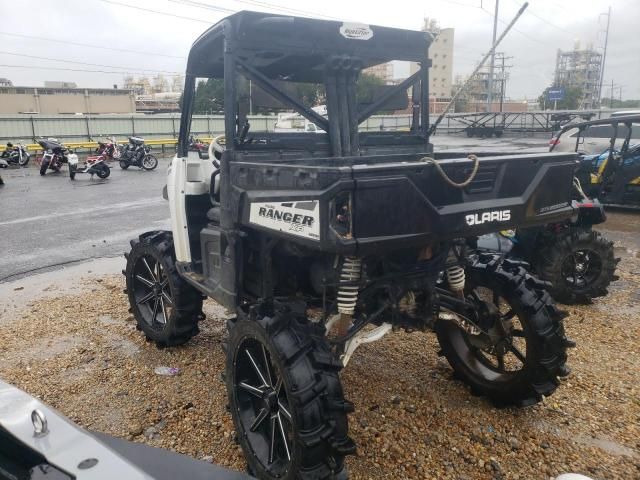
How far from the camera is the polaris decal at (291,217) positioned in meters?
2.37

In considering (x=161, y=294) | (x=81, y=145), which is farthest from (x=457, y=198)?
(x=81, y=145)

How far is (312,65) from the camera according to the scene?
137 inches

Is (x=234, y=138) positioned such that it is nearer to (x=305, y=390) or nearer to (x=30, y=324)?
(x=305, y=390)

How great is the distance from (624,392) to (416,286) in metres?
2.00

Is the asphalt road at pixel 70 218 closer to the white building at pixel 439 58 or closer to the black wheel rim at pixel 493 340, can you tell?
the white building at pixel 439 58

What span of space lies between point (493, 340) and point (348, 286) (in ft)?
4.48

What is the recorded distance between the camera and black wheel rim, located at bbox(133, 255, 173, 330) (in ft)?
14.9

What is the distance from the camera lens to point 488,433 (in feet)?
11.1

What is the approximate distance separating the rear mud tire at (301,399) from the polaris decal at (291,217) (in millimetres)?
498

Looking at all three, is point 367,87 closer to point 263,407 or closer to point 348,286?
point 348,286

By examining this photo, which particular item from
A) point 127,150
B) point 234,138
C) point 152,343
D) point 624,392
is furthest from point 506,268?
point 127,150

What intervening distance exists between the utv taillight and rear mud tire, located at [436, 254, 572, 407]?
1592 mm

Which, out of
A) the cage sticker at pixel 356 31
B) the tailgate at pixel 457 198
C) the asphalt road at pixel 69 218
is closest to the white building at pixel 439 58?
the cage sticker at pixel 356 31

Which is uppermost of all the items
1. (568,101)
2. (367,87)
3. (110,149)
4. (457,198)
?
(568,101)
